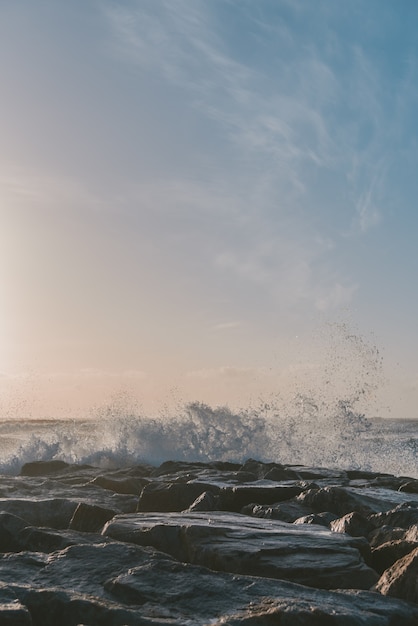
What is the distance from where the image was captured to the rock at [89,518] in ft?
16.8

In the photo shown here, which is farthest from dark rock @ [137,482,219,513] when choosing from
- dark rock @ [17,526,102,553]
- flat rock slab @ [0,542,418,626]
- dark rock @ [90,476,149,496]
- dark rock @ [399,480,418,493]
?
dark rock @ [399,480,418,493]

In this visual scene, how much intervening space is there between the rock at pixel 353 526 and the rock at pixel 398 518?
17cm

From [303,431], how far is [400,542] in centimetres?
1459

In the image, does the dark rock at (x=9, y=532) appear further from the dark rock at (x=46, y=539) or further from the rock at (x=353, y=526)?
the rock at (x=353, y=526)

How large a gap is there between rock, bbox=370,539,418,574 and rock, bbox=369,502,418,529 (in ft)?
3.19

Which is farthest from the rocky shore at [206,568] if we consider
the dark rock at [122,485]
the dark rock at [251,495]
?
the dark rock at [122,485]

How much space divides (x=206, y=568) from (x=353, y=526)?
1738 mm

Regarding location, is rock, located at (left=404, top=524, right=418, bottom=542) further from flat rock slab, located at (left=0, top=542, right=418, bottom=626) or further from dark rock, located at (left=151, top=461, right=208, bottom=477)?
dark rock, located at (left=151, top=461, right=208, bottom=477)

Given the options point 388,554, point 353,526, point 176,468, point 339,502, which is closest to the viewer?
point 388,554

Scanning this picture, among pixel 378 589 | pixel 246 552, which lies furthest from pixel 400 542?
pixel 246 552

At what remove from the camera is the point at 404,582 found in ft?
11.0

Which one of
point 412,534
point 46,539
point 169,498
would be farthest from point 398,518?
point 46,539

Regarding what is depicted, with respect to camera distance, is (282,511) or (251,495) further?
(251,495)

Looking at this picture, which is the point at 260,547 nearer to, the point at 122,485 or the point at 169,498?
the point at 169,498
